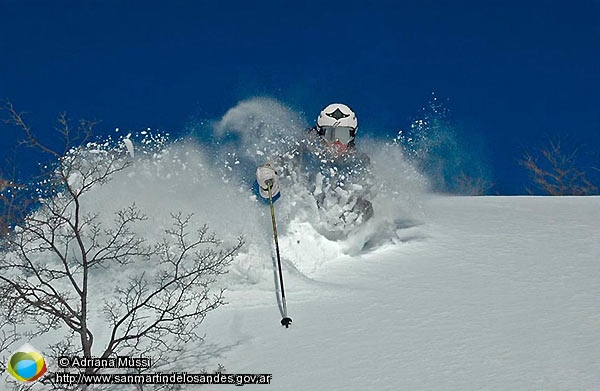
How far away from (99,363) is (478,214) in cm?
675

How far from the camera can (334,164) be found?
7820mm

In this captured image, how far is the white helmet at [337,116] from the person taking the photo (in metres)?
7.68

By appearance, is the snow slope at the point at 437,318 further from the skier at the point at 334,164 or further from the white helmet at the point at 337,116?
the white helmet at the point at 337,116

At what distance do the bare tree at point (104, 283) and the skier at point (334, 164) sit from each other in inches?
63.9

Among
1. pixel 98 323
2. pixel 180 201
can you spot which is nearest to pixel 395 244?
pixel 180 201

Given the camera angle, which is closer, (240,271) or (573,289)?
Result: (573,289)

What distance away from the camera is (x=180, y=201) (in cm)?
743

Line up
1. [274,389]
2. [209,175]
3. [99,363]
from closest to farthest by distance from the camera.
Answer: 1. [274,389]
2. [99,363]
3. [209,175]

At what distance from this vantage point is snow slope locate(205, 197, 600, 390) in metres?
3.79

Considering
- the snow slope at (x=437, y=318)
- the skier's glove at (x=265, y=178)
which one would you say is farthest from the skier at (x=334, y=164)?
the skier's glove at (x=265, y=178)

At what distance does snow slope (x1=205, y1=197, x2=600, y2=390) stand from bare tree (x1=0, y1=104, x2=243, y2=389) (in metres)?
0.46

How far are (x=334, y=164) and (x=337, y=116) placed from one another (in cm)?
64

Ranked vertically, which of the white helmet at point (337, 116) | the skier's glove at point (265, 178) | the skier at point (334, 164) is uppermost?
the white helmet at point (337, 116)

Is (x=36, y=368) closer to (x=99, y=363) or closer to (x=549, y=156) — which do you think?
(x=99, y=363)
